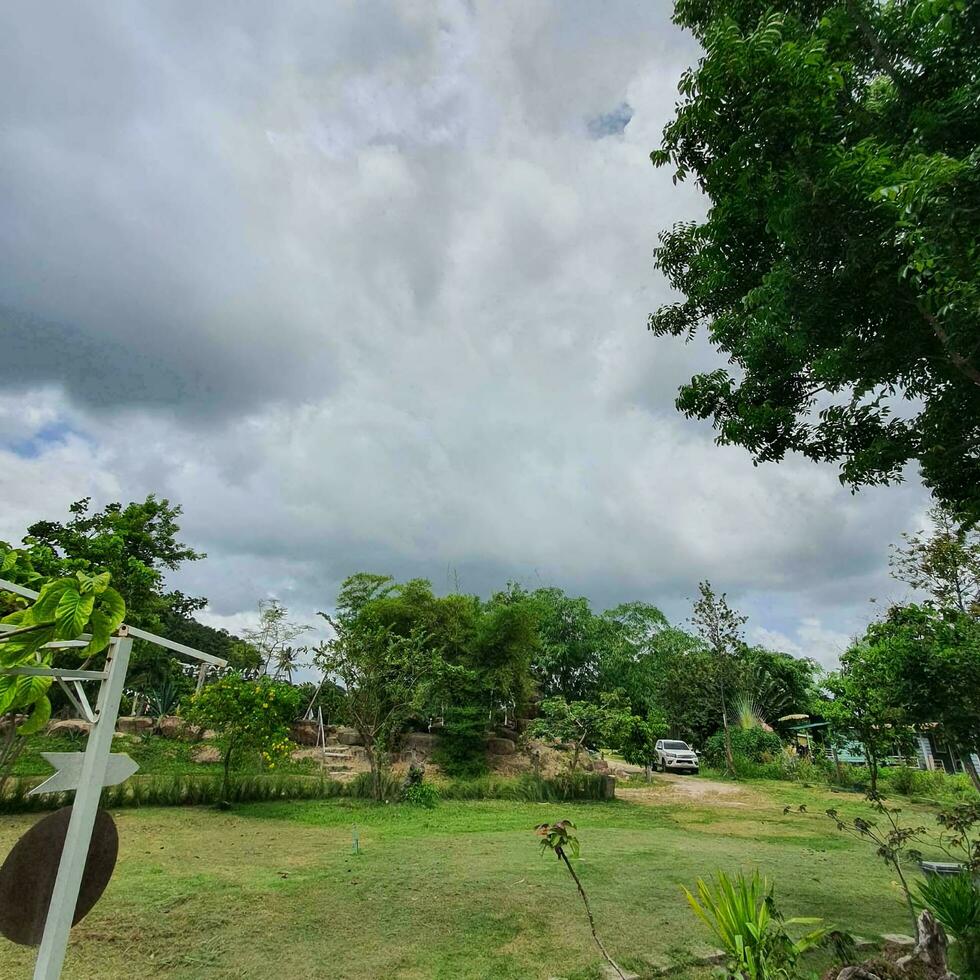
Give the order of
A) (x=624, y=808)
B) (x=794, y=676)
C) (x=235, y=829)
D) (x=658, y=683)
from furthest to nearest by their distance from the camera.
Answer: (x=794, y=676)
(x=658, y=683)
(x=624, y=808)
(x=235, y=829)

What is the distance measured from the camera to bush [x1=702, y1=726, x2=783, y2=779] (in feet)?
69.1

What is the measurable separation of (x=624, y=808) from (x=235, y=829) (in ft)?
25.8

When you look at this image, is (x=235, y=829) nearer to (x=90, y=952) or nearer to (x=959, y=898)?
(x=90, y=952)

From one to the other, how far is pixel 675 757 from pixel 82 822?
22.4m

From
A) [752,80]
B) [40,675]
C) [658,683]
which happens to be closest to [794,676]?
[658,683]

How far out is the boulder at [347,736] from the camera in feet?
62.7

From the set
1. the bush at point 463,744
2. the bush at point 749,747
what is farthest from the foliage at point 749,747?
the bush at point 463,744

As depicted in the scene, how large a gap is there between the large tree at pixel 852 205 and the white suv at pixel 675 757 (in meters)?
18.1

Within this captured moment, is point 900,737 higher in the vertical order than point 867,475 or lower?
lower

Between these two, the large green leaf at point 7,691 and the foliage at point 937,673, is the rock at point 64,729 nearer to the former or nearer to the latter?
the large green leaf at point 7,691

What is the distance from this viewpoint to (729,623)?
70.6 ft

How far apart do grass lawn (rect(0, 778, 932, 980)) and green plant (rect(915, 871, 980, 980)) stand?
802 millimetres

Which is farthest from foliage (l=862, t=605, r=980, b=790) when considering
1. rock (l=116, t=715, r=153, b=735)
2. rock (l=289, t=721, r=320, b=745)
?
rock (l=116, t=715, r=153, b=735)

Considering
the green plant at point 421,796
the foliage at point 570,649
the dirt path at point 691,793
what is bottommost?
the dirt path at point 691,793
